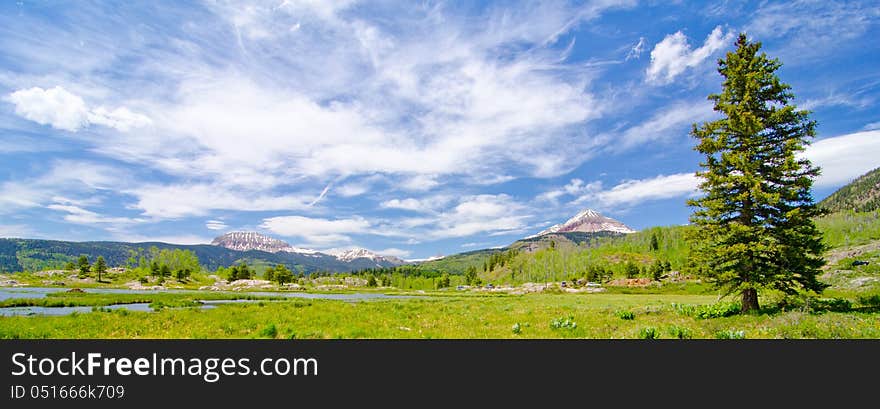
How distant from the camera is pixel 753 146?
22297mm

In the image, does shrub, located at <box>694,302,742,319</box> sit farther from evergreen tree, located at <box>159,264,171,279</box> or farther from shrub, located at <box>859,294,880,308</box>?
evergreen tree, located at <box>159,264,171,279</box>

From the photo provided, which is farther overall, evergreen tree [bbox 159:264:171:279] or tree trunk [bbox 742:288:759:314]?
evergreen tree [bbox 159:264:171:279]

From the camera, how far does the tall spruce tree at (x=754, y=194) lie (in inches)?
803

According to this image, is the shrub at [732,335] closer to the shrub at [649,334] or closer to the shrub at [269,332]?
the shrub at [649,334]
